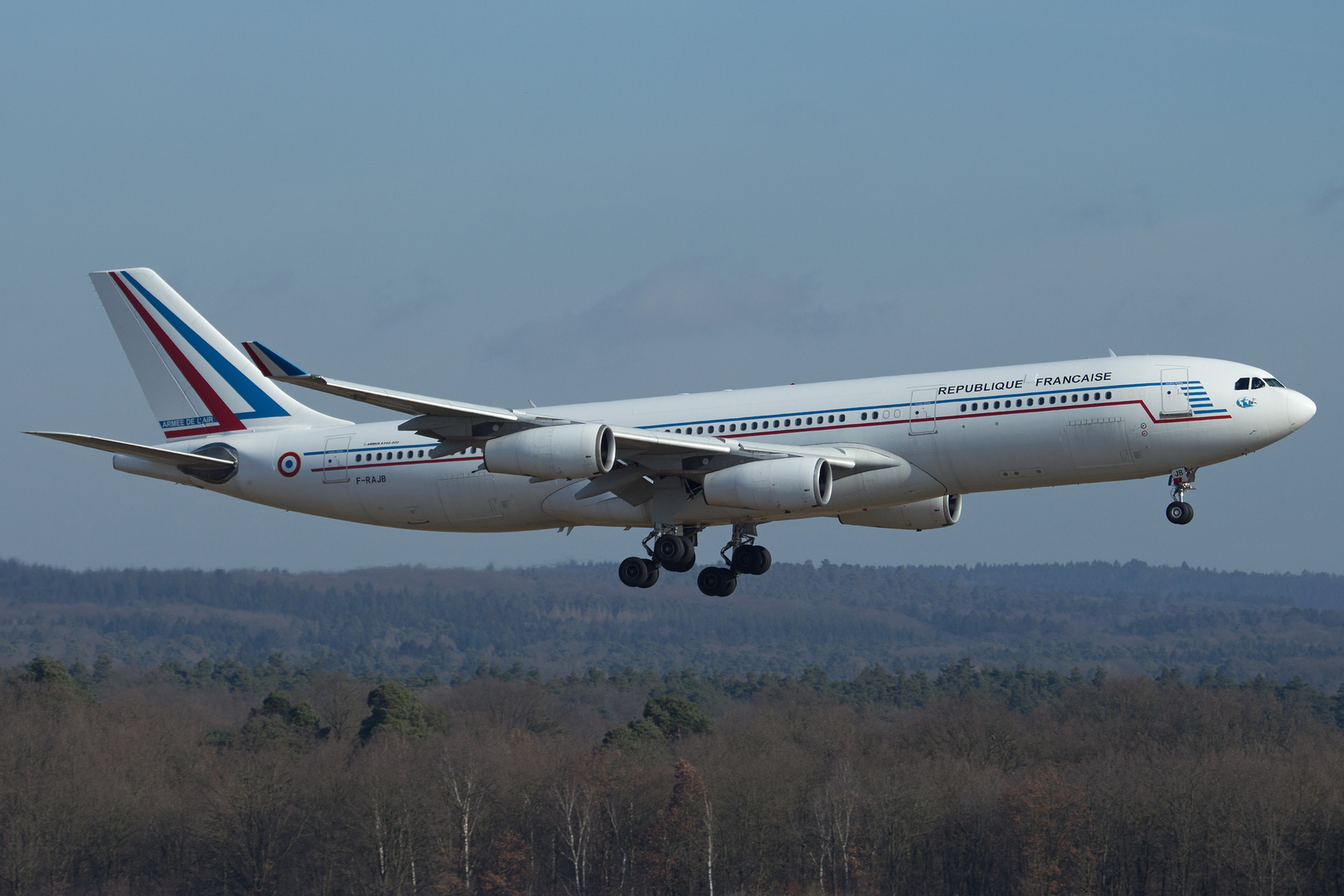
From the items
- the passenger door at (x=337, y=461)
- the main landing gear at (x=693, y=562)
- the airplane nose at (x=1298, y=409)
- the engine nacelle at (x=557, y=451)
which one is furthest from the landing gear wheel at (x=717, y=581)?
the airplane nose at (x=1298, y=409)

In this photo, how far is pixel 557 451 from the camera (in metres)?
47.0

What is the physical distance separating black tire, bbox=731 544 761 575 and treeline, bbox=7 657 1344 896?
53.0 m

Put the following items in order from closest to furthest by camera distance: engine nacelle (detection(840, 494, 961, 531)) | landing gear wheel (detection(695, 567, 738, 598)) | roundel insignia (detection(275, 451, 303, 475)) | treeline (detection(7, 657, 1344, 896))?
engine nacelle (detection(840, 494, 961, 531)) → landing gear wheel (detection(695, 567, 738, 598)) → roundel insignia (detection(275, 451, 303, 475)) → treeline (detection(7, 657, 1344, 896))

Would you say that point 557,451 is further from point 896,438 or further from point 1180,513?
point 1180,513

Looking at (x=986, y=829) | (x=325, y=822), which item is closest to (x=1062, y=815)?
(x=986, y=829)

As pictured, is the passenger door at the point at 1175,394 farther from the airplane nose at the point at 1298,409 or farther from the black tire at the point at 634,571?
the black tire at the point at 634,571

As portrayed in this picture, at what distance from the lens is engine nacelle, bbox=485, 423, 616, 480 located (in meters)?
46.8

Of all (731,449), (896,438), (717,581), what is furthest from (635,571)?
(896,438)

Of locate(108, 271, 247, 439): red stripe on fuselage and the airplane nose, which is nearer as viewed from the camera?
the airplane nose

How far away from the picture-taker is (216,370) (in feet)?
197

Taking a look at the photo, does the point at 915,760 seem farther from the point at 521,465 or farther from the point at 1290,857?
the point at 521,465

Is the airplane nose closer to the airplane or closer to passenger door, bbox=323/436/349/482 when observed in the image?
the airplane

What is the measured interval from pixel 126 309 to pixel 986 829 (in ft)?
233

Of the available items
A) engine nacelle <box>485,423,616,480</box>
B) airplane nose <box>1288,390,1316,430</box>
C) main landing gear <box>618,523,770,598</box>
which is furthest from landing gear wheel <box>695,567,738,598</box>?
airplane nose <box>1288,390,1316,430</box>
